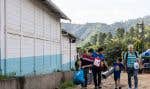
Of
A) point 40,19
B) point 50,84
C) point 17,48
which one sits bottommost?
point 50,84

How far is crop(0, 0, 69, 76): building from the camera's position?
1616cm

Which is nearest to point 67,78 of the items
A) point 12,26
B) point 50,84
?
point 50,84

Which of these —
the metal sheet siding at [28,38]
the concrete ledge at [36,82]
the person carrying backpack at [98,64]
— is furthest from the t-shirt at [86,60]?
the metal sheet siding at [28,38]

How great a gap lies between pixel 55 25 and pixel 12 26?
550 inches

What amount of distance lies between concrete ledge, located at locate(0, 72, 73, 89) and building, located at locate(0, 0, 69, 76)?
779 mm

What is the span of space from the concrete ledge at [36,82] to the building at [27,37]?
0.78 meters

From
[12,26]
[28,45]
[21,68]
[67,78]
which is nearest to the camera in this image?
[12,26]

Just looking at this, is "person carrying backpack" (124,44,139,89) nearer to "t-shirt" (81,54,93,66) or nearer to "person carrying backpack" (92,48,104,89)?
"person carrying backpack" (92,48,104,89)

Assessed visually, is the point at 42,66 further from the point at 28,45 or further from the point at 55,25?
the point at 55,25

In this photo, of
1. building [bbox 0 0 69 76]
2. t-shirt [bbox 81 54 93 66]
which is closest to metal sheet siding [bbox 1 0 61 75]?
building [bbox 0 0 69 76]

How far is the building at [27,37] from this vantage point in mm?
16156

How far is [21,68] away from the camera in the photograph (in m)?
18.8

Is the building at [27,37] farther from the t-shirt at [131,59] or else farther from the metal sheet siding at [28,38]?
the t-shirt at [131,59]

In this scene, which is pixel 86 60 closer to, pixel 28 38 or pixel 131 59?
pixel 131 59
